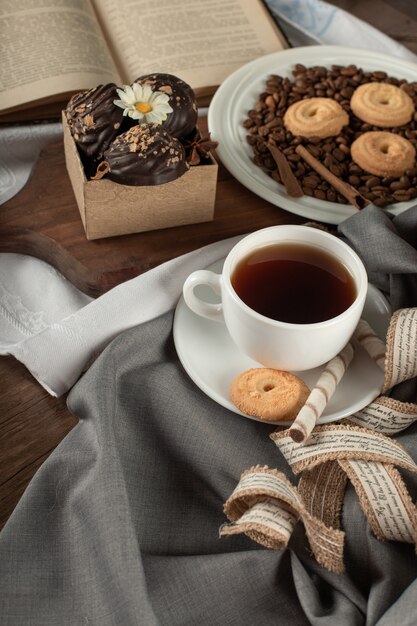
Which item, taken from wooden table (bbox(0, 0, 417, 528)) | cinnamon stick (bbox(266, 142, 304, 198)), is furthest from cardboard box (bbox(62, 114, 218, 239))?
cinnamon stick (bbox(266, 142, 304, 198))

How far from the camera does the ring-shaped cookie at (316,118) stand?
1.30 meters

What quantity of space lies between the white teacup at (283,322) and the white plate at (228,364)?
29mm

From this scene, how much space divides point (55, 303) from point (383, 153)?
0.56m

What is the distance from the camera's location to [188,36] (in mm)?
1519

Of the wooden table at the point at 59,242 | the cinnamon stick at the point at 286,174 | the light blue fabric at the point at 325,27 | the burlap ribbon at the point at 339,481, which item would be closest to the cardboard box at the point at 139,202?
the wooden table at the point at 59,242

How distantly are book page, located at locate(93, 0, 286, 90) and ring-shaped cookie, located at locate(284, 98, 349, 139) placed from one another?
0.63ft

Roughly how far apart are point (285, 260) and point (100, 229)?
291 millimetres

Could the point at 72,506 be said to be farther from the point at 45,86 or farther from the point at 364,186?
the point at 45,86

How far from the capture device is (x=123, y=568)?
33.2 inches

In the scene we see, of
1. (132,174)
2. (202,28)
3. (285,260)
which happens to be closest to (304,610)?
(285,260)

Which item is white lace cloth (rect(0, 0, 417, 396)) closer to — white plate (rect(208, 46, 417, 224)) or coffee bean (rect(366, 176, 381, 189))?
white plate (rect(208, 46, 417, 224))

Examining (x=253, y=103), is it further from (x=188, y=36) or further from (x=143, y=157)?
(x=143, y=157)

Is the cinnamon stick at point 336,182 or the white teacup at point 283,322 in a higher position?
the white teacup at point 283,322

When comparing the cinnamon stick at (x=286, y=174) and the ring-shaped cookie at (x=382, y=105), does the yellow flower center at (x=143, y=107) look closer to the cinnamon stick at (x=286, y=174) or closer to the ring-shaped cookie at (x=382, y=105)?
the cinnamon stick at (x=286, y=174)
